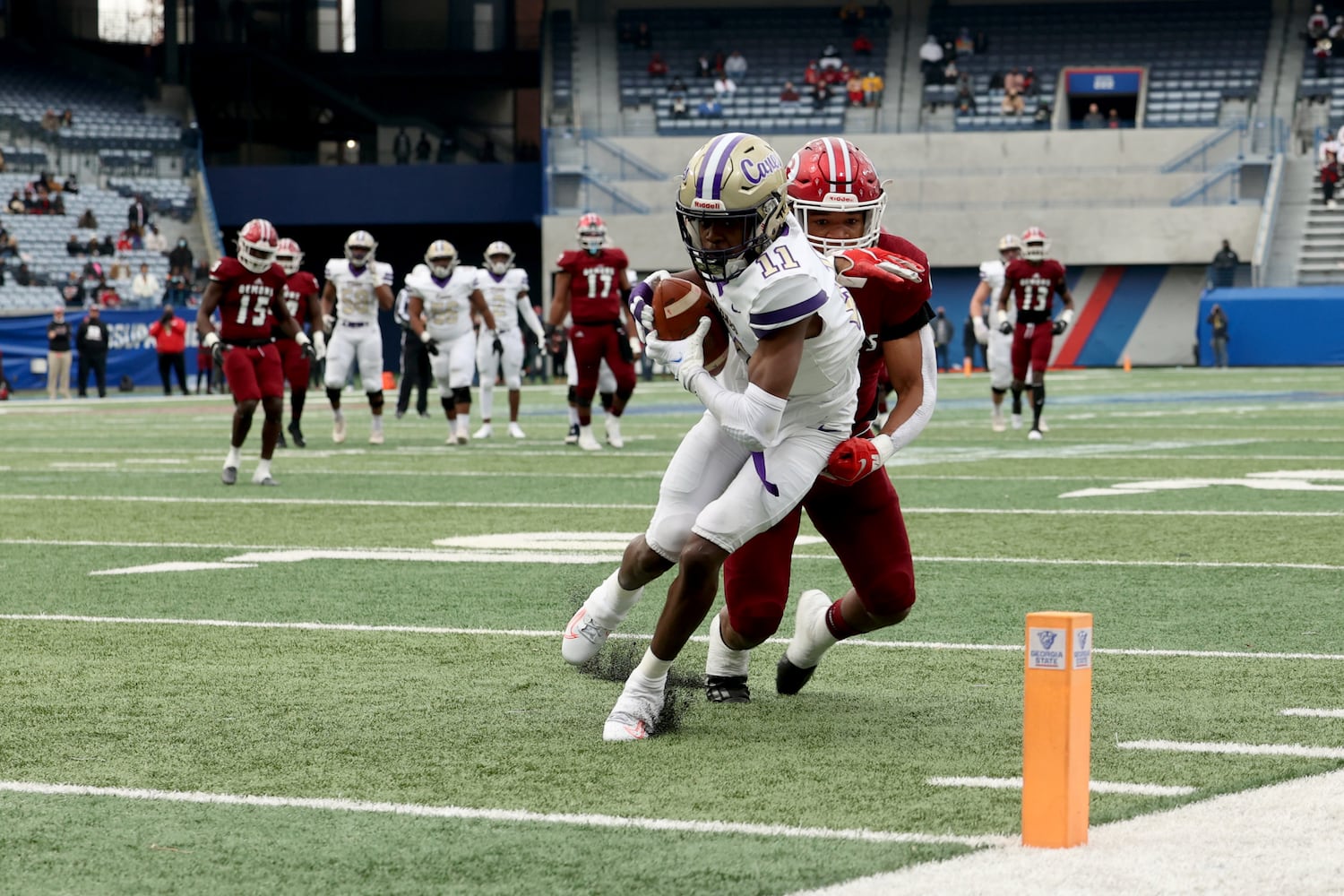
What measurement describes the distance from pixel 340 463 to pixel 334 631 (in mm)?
8333

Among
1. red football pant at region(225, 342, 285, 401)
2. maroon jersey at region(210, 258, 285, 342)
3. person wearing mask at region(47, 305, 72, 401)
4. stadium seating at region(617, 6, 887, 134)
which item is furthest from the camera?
stadium seating at region(617, 6, 887, 134)

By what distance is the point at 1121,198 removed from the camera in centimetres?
3894

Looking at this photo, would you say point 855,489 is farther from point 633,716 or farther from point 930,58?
point 930,58

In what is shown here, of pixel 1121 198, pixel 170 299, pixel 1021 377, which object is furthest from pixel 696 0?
pixel 1021 377

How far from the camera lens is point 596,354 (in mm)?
15898

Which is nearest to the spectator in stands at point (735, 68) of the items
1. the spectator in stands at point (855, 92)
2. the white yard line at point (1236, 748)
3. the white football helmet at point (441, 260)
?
the spectator in stands at point (855, 92)

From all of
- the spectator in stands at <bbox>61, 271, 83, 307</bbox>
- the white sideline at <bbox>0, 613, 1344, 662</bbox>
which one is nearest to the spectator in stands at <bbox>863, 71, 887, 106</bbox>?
the spectator in stands at <bbox>61, 271, 83, 307</bbox>

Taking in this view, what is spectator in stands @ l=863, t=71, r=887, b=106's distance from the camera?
40.3 meters

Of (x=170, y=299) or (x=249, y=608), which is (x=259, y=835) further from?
(x=170, y=299)

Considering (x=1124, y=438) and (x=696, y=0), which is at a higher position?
(x=696, y=0)

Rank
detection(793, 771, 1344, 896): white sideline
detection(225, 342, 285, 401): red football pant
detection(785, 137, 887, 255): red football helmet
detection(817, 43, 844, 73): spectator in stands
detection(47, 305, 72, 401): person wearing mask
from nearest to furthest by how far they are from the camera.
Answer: detection(793, 771, 1344, 896): white sideline, detection(785, 137, 887, 255): red football helmet, detection(225, 342, 285, 401): red football pant, detection(47, 305, 72, 401): person wearing mask, detection(817, 43, 844, 73): spectator in stands

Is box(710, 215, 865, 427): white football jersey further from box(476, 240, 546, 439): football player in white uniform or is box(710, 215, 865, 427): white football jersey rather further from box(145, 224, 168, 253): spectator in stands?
box(145, 224, 168, 253): spectator in stands

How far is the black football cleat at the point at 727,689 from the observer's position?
5.33m

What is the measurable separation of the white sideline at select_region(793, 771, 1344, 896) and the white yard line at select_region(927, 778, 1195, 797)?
0.17 m
